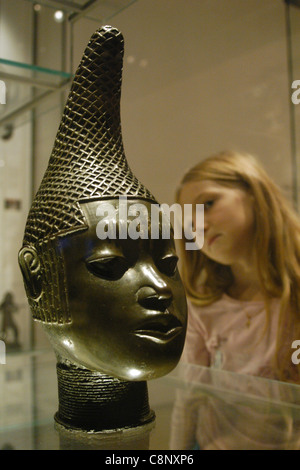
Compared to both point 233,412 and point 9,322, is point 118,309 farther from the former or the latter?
point 9,322

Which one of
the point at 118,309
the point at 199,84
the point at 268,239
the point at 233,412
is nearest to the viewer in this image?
the point at 118,309

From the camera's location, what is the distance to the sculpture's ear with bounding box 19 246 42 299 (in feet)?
3.27

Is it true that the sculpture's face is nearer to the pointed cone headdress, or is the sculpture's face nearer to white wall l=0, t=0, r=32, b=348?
the pointed cone headdress

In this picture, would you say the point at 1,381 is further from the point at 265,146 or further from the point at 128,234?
the point at 265,146

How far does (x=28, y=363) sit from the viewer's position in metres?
1.73

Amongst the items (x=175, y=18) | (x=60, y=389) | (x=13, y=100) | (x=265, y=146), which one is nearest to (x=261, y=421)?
(x=60, y=389)

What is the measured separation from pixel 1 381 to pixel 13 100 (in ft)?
3.23

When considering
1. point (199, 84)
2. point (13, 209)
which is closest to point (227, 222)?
point (199, 84)

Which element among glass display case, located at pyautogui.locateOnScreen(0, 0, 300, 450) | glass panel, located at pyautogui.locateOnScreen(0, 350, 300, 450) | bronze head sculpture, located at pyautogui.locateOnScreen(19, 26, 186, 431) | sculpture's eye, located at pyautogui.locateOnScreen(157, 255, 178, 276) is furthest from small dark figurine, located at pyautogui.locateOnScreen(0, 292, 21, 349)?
sculpture's eye, located at pyautogui.locateOnScreen(157, 255, 178, 276)

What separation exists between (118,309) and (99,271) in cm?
8

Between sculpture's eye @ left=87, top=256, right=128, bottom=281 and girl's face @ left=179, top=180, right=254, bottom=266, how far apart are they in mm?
584

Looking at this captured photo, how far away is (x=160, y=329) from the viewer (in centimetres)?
93

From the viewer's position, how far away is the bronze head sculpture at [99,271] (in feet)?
3.01

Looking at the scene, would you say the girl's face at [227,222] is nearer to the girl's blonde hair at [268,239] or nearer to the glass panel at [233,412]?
the girl's blonde hair at [268,239]
